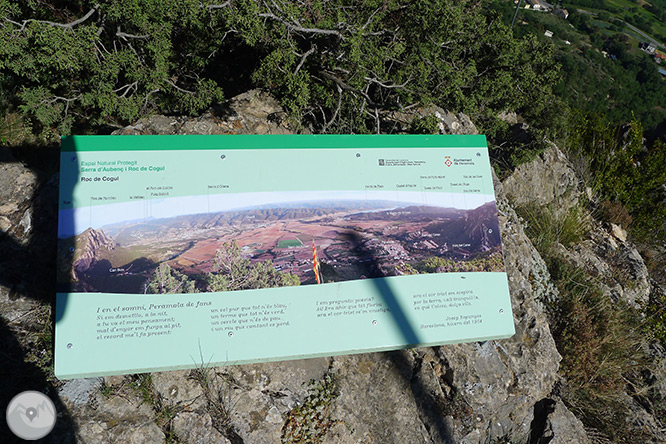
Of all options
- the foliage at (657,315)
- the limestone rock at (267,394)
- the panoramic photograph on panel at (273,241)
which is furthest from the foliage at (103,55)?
the foliage at (657,315)

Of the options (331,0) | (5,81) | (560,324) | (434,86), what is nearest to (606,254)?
(560,324)

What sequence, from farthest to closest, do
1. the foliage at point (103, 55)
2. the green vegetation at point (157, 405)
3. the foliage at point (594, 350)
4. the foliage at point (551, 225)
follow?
the foliage at point (551, 225) < the foliage at point (594, 350) < the foliage at point (103, 55) < the green vegetation at point (157, 405)

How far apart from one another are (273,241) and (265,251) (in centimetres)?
10

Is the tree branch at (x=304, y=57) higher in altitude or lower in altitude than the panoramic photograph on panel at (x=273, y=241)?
higher

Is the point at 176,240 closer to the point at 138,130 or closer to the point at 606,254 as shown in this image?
the point at 138,130

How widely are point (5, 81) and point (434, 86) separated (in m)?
5.43

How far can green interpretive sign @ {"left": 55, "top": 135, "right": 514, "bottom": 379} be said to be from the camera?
2.49 meters

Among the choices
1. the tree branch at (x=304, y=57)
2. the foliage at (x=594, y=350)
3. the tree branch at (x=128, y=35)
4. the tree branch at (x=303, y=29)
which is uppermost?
the tree branch at (x=303, y=29)

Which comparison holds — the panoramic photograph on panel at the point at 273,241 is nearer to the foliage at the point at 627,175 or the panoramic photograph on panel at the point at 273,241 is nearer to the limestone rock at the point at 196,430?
the limestone rock at the point at 196,430

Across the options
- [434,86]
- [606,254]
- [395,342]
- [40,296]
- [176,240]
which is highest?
[434,86]

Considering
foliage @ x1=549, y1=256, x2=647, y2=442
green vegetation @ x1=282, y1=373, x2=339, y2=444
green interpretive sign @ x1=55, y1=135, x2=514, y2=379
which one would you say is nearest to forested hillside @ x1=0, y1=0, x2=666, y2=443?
foliage @ x1=549, y1=256, x2=647, y2=442

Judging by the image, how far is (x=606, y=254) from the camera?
5.67m

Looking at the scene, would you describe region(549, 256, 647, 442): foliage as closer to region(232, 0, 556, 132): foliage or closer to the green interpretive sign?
the green interpretive sign

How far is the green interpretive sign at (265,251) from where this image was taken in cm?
249
